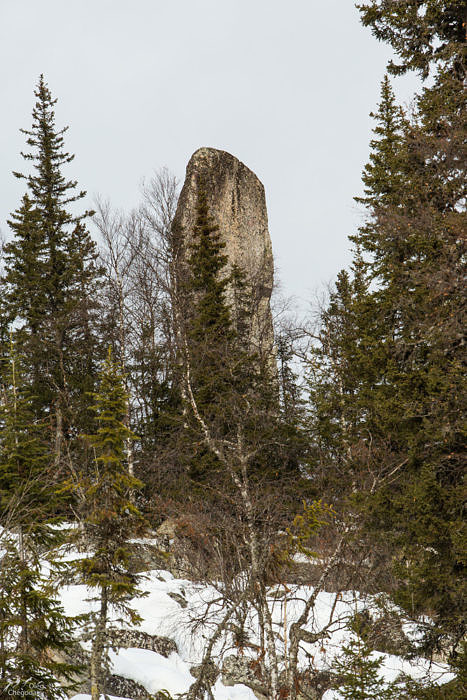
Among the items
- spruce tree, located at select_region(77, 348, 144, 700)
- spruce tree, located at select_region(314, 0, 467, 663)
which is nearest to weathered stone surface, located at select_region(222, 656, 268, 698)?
spruce tree, located at select_region(314, 0, 467, 663)

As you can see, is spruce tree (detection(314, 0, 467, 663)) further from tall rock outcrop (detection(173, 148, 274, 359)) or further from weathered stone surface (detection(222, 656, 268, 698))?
tall rock outcrop (detection(173, 148, 274, 359))

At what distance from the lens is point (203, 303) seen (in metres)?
20.7

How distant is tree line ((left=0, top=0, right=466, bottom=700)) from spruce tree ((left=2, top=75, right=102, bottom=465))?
0.09m

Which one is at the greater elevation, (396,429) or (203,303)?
(203,303)

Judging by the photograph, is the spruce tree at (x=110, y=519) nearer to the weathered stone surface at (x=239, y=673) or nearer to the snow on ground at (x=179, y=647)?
the snow on ground at (x=179, y=647)

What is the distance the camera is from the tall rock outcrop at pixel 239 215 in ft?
89.8

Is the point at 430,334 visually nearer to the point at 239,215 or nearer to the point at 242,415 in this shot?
the point at 242,415

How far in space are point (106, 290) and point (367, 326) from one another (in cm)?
1178

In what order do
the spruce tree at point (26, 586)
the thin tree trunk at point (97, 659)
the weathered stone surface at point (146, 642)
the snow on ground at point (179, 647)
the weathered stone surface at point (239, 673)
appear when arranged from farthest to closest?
the weathered stone surface at point (146, 642), the weathered stone surface at point (239, 673), the snow on ground at point (179, 647), the spruce tree at point (26, 586), the thin tree trunk at point (97, 659)

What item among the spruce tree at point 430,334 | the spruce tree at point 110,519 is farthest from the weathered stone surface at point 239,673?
the spruce tree at point 110,519

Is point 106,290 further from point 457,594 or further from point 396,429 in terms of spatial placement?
point 457,594

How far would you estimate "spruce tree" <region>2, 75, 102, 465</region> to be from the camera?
22391 mm

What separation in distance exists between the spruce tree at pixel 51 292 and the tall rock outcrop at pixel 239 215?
17.5 ft

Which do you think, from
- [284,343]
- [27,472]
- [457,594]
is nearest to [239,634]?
[457,594]
